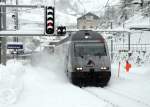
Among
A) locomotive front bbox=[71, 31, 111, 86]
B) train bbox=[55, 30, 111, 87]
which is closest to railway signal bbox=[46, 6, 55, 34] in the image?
train bbox=[55, 30, 111, 87]

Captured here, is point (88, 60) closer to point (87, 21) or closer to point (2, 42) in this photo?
point (2, 42)

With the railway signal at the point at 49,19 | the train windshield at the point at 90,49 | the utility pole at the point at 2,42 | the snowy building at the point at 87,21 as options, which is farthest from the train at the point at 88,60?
the snowy building at the point at 87,21

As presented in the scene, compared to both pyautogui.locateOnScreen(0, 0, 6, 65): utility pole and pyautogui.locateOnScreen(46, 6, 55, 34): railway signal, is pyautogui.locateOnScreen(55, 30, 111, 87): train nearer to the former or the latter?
pyautogui.locateOnScreen(46, 6, 55, 34): railway signal

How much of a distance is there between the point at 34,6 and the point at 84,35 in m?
4.36

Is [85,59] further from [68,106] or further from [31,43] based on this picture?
[31,43]

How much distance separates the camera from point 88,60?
22.4m

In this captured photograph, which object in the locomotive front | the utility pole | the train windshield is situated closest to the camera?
the locomotive front

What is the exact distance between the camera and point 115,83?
23.8 metres

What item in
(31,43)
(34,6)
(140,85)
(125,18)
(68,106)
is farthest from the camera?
(31,43)

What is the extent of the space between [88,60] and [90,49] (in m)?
0.92

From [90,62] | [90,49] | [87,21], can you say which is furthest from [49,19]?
[87,21]

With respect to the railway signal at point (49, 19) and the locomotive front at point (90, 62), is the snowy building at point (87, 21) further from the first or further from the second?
the locomotive front at point (90, 62)

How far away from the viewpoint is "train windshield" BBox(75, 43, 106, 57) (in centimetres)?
2291

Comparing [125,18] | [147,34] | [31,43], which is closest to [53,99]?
[147,34]
